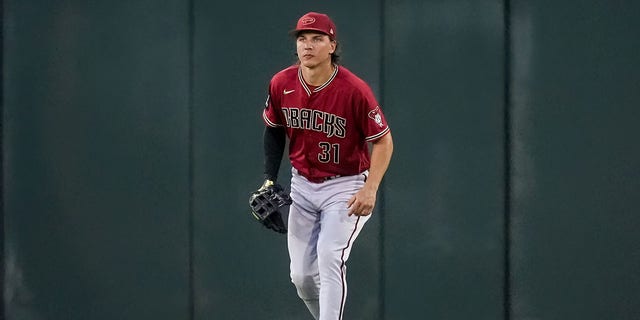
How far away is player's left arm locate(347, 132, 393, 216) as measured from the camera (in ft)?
16.0

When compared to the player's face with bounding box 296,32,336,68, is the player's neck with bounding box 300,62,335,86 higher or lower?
lower

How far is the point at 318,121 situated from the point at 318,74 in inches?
8.1

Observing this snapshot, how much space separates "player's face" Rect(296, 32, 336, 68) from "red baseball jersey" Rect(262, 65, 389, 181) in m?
0.16

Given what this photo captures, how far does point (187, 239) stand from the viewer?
6582mm

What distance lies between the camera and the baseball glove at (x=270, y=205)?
200 inches

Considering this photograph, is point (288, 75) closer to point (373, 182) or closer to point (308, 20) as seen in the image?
point (308, 20)

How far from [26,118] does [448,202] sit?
96.6 inches

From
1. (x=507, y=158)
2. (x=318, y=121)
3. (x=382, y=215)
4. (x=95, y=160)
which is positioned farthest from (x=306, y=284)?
(x=95, y=160)

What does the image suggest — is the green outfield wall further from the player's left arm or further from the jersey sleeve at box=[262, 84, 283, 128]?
the player's left arm

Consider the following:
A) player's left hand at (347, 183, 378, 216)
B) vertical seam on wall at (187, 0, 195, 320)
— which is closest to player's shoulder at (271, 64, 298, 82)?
player's left hand at (347, 183, 378, 216)

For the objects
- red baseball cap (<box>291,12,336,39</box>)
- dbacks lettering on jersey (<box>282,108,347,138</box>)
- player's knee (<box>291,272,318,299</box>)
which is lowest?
player's knee (<box>291,272,318,299</box>)

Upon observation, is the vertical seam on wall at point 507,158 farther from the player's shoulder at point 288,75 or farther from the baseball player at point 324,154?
the player's shoulder at point 288,75

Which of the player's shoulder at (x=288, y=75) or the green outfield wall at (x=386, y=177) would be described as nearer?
the player's shoulder at (x=288, y=75)

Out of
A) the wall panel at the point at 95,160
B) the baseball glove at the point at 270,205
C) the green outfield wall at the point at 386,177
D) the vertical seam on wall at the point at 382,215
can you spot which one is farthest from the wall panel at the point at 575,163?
the wall panel at the point at 95,160
